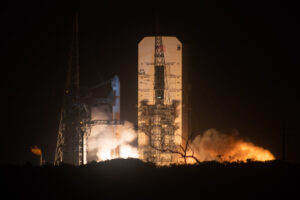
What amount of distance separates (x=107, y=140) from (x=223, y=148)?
8829mm

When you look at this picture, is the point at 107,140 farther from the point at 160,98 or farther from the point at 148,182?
the point at 148,182

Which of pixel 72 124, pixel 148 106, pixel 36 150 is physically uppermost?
pixel 148 106

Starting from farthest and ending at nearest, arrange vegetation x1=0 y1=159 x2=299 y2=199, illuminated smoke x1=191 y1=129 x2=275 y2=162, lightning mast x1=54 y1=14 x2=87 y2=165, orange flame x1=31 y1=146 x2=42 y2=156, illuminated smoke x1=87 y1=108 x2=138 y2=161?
orange flame x1=31 y1=146 x2=42 y2=156 → illuminated smoke x1=87 y1=108 x2=138 y2=161 → illuminated smoke x1=191 y1=129 x2=275 y2=162 → lightning mast x1=54 y1=14 x2=87 y2=165 → vegetation x1=0 y1=159 x2=299 y2=199

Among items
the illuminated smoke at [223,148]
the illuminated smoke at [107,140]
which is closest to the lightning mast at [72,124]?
the illuminated smoke at [107,140]

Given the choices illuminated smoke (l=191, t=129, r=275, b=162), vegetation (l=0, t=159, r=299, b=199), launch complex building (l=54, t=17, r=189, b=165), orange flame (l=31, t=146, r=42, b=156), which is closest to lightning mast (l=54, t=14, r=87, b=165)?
launch complex building (l=54, t=17, r=189, b=165)

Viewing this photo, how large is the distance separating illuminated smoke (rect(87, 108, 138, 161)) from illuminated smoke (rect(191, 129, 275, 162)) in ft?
16.1

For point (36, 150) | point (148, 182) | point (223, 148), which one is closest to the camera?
point (148, 182)

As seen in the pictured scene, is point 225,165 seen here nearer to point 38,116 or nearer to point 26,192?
point 26,192

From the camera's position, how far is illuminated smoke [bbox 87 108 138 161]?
28953 mm

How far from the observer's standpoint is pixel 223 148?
2898 centimetres

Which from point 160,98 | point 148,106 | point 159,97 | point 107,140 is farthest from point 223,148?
point 107,140

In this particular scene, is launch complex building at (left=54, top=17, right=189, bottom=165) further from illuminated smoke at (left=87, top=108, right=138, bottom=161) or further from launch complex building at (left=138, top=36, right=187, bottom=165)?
illuminated smoke at (left=87, top=108, right=138, bottom=161)

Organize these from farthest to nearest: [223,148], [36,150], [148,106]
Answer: [36,150], [223,148], [148,106]

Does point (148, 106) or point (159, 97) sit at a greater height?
point (159, 97)
